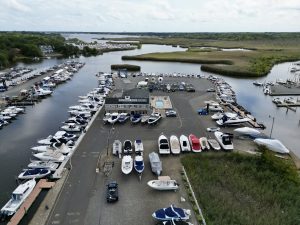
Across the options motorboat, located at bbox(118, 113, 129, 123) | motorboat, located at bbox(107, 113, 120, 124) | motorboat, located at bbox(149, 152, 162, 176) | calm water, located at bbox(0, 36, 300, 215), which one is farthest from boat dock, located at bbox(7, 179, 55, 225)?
motorboat, located at bbox(118, 113, 129, 123)

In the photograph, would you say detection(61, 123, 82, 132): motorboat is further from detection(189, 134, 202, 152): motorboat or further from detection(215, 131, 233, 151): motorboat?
detection(215, 131, 233, 151): motorboat

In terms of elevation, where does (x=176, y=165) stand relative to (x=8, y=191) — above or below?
above

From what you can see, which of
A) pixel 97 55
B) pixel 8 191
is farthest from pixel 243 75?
pixel 97 55

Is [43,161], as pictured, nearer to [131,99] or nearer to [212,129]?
[131,99]

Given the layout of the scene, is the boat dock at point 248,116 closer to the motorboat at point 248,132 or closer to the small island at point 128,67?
the motorboat at point 248,132

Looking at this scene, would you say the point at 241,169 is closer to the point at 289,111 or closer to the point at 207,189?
the point at 207,189

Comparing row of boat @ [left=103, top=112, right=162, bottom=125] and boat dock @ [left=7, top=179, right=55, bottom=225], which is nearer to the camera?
boat dock @ [left=7, top=179, right=55, bottom=225]
